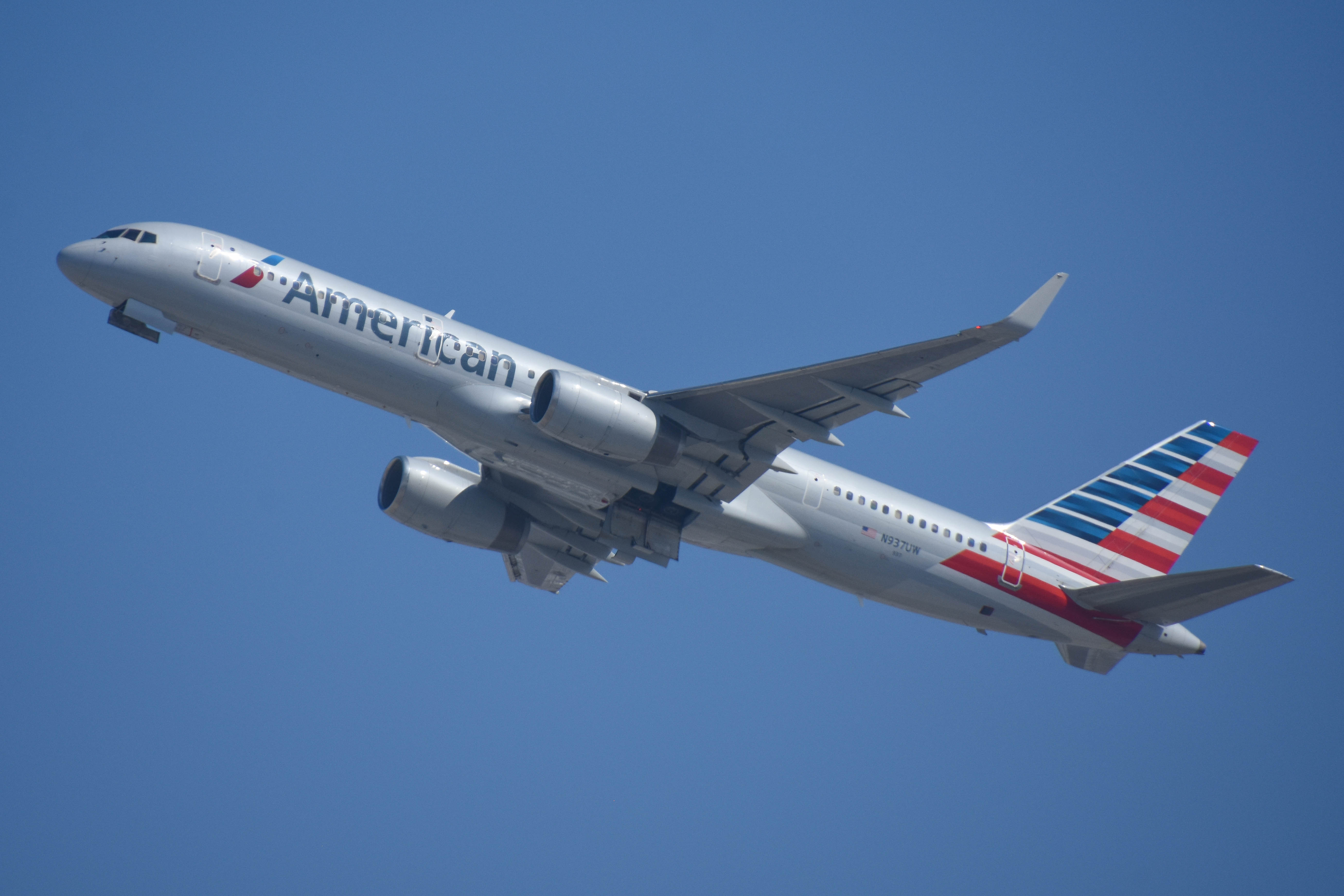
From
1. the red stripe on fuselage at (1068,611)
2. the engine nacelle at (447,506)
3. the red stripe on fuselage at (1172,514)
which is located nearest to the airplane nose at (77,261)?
the engine nacelle at (447,506)

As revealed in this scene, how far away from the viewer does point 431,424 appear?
26.5 meters

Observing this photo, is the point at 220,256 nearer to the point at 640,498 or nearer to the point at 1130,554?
the point at 640,498

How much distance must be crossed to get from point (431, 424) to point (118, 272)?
773cm

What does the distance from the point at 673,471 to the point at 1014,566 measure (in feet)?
35.3

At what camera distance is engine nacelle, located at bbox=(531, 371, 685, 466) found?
2444 centimetres

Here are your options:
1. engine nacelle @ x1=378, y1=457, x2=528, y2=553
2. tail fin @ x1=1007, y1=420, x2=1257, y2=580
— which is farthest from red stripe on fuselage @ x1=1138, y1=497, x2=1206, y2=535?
engine nacelle @ x1=378, y1=457, x2=528, y2=553

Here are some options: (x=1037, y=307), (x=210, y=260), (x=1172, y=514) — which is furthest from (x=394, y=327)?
(x=1172, y=514)

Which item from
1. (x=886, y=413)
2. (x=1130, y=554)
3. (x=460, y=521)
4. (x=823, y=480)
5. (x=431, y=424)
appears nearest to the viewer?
(x=886, y=413)

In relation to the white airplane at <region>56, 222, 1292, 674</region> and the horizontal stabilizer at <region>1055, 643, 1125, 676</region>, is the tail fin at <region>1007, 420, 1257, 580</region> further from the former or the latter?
the horizontal stabilizer at <region>1055, 643, 1125, 676</region>

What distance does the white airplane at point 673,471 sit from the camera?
25.0m

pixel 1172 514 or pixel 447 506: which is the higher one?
pixel 1172 514

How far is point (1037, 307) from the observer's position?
20828 millimetres

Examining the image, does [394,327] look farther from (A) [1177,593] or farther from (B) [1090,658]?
(B) [1090,658]

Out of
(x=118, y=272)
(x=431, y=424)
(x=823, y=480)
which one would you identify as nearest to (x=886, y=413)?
(x=823, y=480)
